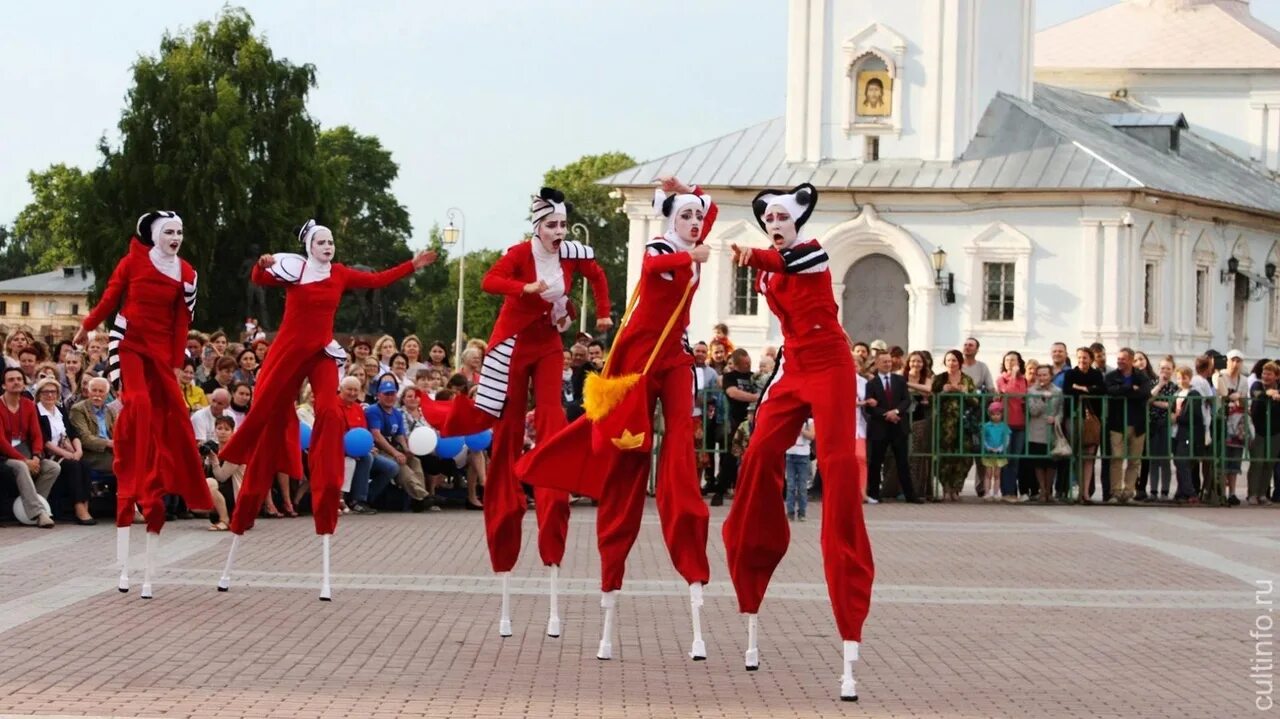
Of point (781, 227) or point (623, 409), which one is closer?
point (781, 227)

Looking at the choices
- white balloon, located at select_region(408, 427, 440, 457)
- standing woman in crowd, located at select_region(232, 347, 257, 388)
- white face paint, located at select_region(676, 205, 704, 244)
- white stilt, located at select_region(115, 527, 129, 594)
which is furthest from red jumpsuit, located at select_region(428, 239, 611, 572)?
standing woman in crowd, located at select_region(232, 347, 257, 388)

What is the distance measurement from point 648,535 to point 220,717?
1102 cm

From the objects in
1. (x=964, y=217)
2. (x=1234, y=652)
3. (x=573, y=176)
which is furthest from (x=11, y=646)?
(x=573, y=176)

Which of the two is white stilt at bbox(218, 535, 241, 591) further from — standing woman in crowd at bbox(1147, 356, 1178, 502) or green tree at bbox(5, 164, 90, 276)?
green tree at bbox(5, 164, 90, 276)

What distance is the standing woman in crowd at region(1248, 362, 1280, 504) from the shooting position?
85.7ft

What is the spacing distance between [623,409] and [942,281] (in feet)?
135

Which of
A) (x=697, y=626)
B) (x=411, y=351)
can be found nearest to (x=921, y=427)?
(x=411, y=351)

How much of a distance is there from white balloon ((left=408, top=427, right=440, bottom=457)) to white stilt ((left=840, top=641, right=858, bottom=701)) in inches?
471

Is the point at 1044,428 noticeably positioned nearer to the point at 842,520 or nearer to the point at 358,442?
the point at 358,442

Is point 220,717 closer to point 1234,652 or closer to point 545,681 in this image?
point 545,681

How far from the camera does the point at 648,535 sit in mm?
19984

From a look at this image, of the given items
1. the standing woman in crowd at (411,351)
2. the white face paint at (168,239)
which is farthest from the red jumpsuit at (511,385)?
the standing woman in crowd at (411,351)

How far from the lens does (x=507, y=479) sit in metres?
12.4

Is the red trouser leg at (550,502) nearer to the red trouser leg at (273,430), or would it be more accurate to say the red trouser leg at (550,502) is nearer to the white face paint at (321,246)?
the red trouser leg at (273,430)
